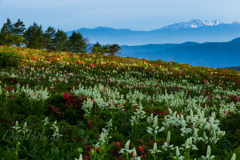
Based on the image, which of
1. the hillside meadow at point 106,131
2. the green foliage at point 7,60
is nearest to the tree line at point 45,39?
the green foliage at point 7,60

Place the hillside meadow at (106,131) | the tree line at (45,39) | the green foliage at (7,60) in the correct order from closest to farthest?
the hillside meadow at (106,131) < the green foliage at (7,60) < the tree line at (45,39)

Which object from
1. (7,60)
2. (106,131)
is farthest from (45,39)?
(106,131)

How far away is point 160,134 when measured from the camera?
3645 mm

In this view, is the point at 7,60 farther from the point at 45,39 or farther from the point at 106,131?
the point at 45,39

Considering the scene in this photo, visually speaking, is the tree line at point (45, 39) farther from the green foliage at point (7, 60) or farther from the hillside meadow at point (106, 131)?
the hillside meadow at point (106, 131)

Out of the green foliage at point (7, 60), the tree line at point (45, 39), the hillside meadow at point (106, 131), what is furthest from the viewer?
A: the tree line at point (45, 39)

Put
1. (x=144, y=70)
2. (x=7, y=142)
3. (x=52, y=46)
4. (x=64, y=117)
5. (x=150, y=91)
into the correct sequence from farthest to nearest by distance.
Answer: (x=52, y=46) < (x=144, y=70) < (x=150, y=91) < (x=64, y=117) < (x=7, y=142)

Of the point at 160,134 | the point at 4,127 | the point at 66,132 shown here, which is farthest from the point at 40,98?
the point at 160,134

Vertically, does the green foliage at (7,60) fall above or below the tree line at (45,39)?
below

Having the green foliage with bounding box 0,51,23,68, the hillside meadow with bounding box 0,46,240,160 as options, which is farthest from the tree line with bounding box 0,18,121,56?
the hillside meadow with bounding box 0,46,240,160

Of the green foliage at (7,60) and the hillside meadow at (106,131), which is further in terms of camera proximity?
the green foliage at (7,60)

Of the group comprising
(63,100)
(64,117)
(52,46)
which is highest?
(52,46)

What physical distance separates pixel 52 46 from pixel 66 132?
90.8 m

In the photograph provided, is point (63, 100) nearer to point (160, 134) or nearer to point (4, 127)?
point (4, 127)
